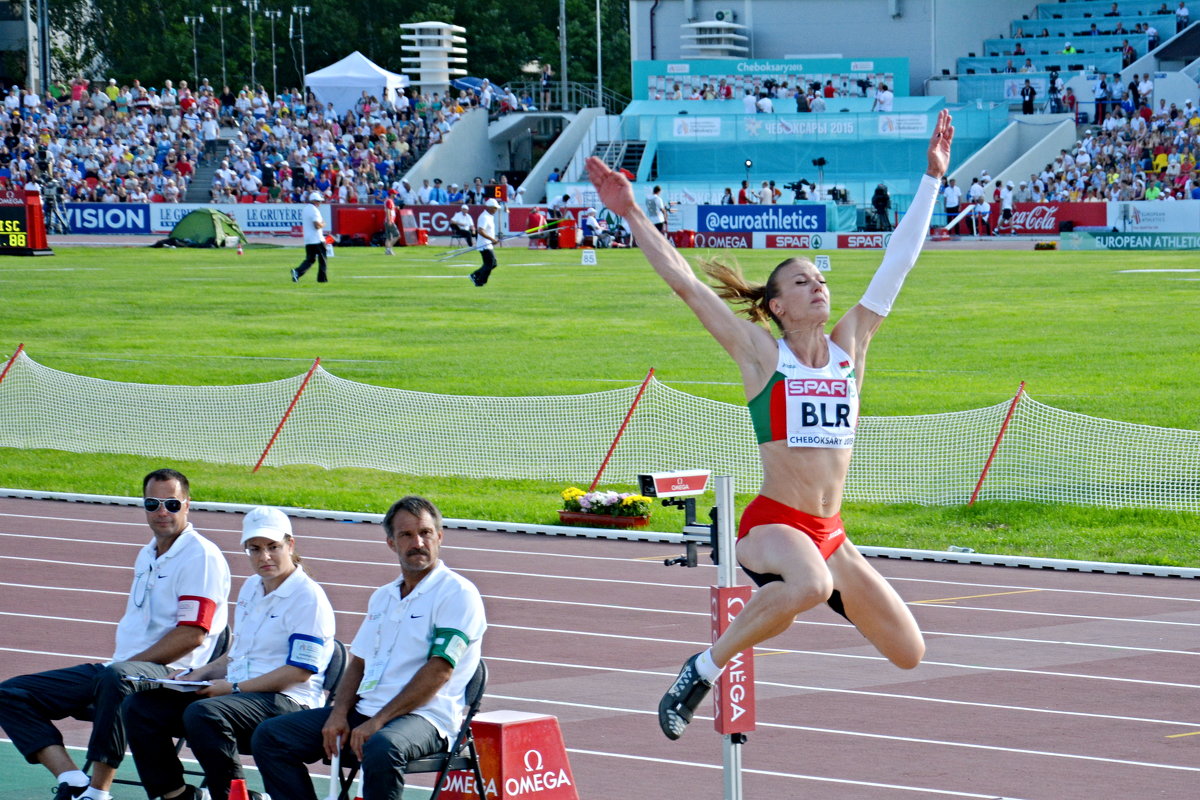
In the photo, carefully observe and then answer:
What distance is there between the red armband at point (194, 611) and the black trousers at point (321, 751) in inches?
35.4

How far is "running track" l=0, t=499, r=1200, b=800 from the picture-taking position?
7613 millimetres

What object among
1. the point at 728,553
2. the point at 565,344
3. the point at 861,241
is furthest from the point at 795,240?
the point at 728,553

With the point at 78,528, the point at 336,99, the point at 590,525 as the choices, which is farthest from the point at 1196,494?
the point at 336,99

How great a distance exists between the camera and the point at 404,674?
6.44 meters

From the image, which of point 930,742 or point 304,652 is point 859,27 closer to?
point 930,742

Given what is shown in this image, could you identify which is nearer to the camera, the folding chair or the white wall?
the folding chair

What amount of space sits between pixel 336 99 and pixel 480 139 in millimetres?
6184

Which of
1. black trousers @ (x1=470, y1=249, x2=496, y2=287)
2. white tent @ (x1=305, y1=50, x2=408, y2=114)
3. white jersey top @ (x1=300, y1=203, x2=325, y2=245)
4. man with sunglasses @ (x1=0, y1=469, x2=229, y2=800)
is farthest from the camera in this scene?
white tent @ (x1=305, y1=50, x2=408, y2=114)

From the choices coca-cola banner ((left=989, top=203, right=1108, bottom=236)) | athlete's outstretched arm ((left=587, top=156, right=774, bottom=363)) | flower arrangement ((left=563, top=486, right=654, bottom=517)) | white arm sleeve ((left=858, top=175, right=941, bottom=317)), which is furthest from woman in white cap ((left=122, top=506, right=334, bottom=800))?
coca-cola banner ((left=989, top=203, right=1108, bottom=236))

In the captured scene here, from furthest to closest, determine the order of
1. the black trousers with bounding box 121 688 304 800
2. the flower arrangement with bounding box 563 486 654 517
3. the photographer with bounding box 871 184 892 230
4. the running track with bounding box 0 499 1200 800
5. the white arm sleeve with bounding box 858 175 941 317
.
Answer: the photographer with bounding box 871 184 892 230
the flower arrangement with bounding box 563 486 654 517
the running track with bounding box 0 499 1200 800
the black trousers with bounding box 121 688 304 800
the white arm sleeve with bounding box 858 175 941 317

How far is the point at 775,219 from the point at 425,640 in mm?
42916

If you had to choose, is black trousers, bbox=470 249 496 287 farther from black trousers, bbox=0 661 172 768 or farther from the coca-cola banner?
black trousers, bbox=0 661 172 768

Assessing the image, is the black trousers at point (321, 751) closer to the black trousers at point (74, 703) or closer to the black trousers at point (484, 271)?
the black trousers at point (74, 703)

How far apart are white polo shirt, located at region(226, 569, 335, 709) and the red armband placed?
35cm
